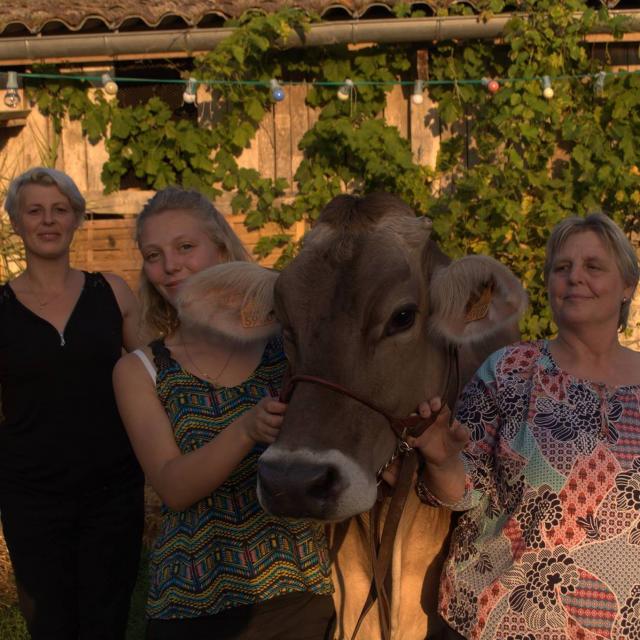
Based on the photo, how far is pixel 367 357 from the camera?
230 cm

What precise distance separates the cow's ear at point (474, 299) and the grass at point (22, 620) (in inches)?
116

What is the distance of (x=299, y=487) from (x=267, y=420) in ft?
0.63

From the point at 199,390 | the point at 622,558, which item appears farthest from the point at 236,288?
the point at 622,558

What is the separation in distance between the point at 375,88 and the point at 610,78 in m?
1.75

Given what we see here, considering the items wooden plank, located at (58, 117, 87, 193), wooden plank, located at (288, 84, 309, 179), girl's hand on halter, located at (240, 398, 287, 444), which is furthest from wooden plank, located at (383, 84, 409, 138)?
girl's hand on halter, located at (240, 398, 287, 444)

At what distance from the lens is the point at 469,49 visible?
273 inches

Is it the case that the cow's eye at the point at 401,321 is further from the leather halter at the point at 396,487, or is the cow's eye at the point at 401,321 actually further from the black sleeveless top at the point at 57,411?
the black sleeveless top at the point at 57,411

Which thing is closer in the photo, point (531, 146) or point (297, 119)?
point (531, 146)

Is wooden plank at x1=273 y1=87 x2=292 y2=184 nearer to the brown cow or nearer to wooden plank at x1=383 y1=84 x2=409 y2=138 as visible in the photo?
wooden plank at x1=383 y1=84 x2=409 y2=138

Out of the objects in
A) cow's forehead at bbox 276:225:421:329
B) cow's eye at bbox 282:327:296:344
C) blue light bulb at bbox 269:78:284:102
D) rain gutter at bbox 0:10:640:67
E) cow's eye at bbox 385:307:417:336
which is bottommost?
cow's eye at bbox 282:327:296:344

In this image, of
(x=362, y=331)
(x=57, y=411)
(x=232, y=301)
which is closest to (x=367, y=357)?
(x=362, y=331)

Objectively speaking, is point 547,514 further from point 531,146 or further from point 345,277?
point 531,146

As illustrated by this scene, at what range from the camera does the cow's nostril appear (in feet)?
6.66

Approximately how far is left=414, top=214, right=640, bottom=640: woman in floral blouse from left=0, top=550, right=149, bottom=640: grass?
110 inches
